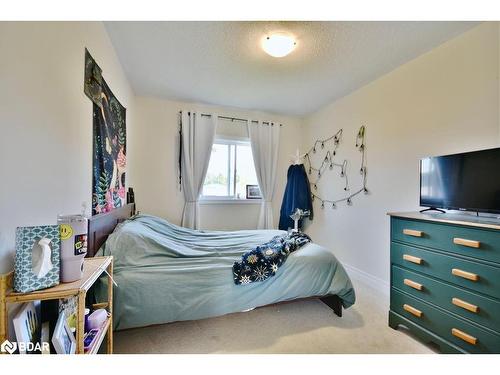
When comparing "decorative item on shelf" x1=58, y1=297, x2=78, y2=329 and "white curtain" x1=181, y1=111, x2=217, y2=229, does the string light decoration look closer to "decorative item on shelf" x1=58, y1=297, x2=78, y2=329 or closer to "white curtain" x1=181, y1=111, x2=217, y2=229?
"white curtain" x1=181, y1=111, x2=217, y2=229

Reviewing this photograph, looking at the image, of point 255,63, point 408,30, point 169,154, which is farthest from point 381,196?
point 169,154

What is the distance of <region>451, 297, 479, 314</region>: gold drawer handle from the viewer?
1274mm

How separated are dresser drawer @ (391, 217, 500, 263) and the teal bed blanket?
60cm

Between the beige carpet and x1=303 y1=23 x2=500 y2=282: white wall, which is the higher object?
x1=303 y1=23 x2=500 y2=282: white wall

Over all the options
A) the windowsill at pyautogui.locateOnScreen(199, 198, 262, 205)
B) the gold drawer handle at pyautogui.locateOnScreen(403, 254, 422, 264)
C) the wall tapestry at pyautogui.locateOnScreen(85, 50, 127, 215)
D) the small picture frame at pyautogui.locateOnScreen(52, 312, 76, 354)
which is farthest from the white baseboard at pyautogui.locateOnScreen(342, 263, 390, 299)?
the wall tapestry at pyautogui.locateOnScreen(85, 50, 127, 215)

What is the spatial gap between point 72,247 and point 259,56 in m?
2.17

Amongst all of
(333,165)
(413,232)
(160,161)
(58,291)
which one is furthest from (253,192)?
(58,291)

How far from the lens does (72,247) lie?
864 millimetres

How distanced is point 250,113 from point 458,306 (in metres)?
3.35

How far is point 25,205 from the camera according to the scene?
92 cm

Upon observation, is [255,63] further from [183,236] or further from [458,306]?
[458,306]

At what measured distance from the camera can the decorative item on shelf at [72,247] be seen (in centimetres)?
85
